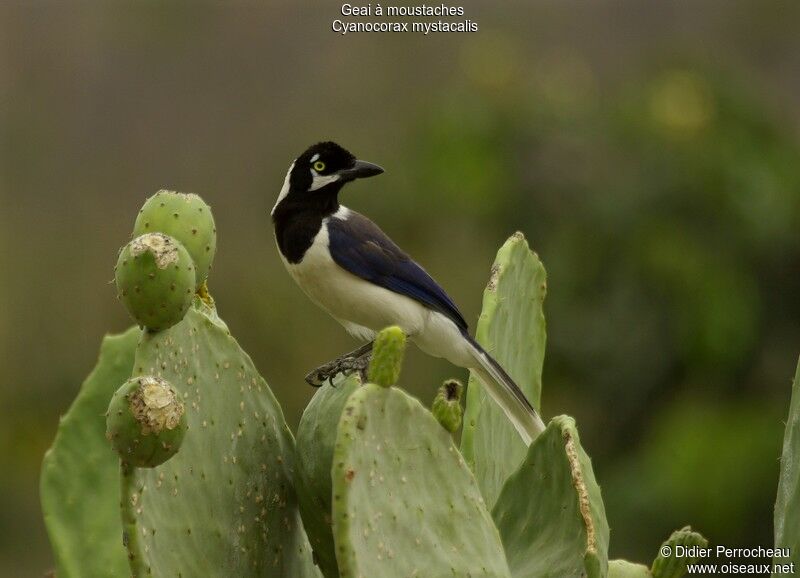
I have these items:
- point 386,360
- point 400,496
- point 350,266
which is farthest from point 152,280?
point 350,266

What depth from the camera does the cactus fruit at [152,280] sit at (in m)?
2.51

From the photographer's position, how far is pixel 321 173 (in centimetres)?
389

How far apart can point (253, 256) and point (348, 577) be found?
9073 mm

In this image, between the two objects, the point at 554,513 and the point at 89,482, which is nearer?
the point at 554,513

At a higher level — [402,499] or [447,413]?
[447,413]

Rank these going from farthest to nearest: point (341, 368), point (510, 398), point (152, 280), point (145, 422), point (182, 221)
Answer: point (510, 398) < point (341, 368) < point (182, 221) < point (152, 280) < point (145, 422)

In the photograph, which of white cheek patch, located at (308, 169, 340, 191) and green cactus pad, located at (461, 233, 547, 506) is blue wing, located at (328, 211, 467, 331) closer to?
white cheek patch, located at (308, 169, 340, 191)

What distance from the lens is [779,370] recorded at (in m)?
8.82

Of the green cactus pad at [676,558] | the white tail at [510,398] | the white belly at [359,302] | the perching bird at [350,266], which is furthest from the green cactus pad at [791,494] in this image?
the white belly at [359,302]

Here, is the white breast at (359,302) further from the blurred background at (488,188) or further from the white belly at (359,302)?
the blurred background at (488,188)

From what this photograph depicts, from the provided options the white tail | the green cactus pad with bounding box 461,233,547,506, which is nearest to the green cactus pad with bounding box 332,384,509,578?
the green cactus pad with bounding box 461,233,547,506

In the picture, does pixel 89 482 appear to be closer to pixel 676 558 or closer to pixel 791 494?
pixel 676 558

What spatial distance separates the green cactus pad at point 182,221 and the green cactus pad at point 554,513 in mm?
715

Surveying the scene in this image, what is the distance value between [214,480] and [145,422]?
425mm
